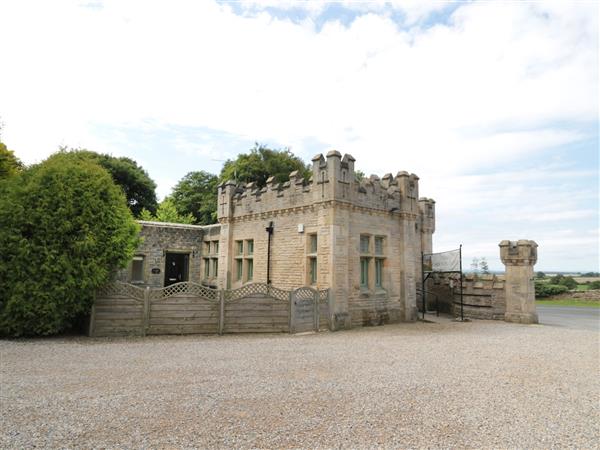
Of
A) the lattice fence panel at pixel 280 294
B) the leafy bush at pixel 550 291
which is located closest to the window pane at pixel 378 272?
the lattice fence panel at pixel 280 294

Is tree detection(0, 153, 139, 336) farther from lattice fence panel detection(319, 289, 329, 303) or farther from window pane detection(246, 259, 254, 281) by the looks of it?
window pane detection(246, 259, 254, 281)

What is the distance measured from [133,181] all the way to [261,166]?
42.9 feet

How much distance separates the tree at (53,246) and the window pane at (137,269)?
8576 mm

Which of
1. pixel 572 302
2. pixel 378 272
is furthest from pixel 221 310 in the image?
pixel 572 302

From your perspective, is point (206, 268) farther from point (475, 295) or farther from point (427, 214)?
point (475, 295)

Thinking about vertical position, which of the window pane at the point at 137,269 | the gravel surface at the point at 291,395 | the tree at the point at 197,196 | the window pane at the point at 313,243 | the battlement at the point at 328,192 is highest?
the tree at the point at 197,196

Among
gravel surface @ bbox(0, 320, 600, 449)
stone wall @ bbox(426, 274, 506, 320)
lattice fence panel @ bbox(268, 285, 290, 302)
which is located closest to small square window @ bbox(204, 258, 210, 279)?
lattice fence panel @ bbox(268, 285, 290, 302)

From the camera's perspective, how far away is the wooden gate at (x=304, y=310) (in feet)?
38.4

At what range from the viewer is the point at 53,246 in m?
9.41

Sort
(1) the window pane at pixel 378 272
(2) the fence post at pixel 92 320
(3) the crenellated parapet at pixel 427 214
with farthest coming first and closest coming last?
(3) the crenellated parapet at pixel 427 214, (1) the window pane at pixel 378 272, (2) the fence post at pixel 92 320

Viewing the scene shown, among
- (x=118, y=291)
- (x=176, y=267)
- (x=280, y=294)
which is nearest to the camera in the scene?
(x=118, y=291)

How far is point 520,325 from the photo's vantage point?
1458 cm

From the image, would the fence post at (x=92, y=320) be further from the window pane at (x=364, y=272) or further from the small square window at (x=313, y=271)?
the window pane at (x=364, y=272)

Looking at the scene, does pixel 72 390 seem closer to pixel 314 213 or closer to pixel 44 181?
pixel 44 181
